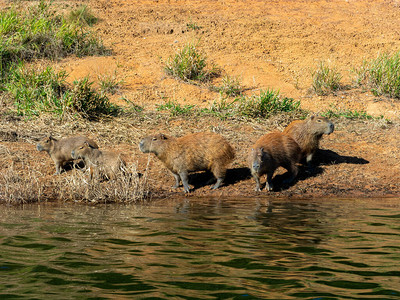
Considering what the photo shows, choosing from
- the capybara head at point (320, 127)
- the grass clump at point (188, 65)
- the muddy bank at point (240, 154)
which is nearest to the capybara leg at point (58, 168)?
the muddy bank at point (240, 154)

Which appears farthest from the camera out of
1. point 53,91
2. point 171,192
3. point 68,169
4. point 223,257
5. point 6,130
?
point 53,91

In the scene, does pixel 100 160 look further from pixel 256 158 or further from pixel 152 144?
pixel 256 158

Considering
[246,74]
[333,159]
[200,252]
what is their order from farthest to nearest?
[246,74] < [333,159] < [200,252]

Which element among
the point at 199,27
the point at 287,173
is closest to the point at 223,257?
the point at 287,173

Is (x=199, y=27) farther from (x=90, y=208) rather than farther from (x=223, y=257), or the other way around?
(x=223, y=257)

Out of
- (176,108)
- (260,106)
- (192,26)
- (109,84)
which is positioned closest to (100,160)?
(176,108)

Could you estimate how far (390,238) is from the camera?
245 inches

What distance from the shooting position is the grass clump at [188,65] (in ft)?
47.8

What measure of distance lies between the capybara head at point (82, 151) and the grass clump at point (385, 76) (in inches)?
313

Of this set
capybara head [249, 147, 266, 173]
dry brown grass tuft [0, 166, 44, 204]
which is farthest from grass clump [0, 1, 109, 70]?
capybara head [249, 147, 266, 173]

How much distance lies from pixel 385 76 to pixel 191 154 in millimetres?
6873

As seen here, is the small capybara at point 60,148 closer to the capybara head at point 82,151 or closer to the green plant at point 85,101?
the capybara head at point 82,151

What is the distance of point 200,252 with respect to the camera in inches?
215

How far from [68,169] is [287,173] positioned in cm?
401
